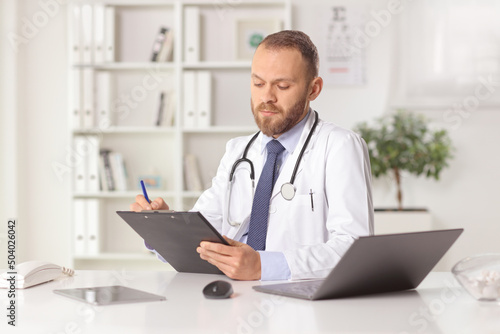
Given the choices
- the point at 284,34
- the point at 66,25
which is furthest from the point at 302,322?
the point at 66,25

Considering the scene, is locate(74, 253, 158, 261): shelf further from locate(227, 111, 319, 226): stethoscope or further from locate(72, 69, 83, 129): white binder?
locate(227, 111, 319, 226): stethoscope

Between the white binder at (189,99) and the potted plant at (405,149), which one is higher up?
the white binder at (189,99)

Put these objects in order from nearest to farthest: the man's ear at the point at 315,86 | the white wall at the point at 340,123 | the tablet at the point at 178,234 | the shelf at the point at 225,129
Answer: the tablet at the point at 178,234 < the man's ear at the point at 315,86 < the shelf at the point at 225,129 < the white wall at the point at 340,123

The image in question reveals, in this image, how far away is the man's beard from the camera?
194 cm

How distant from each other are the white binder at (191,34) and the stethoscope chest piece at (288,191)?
7.16ft

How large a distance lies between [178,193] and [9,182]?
42.3 inches

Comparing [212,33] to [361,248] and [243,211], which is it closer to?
[243,211]

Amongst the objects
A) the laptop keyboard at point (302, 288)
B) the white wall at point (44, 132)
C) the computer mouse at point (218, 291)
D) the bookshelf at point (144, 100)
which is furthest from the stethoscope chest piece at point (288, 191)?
the white wall at point (44, 132)

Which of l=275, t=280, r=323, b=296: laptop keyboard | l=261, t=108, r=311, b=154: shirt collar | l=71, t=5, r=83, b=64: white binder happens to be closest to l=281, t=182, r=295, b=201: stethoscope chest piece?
l=261, t=108, r=311, b=154: shirt collar

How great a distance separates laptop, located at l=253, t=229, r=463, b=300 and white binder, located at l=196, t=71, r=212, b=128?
2.54 meters

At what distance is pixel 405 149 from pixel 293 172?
6.45 ft

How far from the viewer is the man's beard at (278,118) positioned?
6.36 ft

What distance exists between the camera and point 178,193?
391cm

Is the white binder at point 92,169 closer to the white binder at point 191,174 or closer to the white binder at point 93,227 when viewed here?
the white binder at point 93,227
